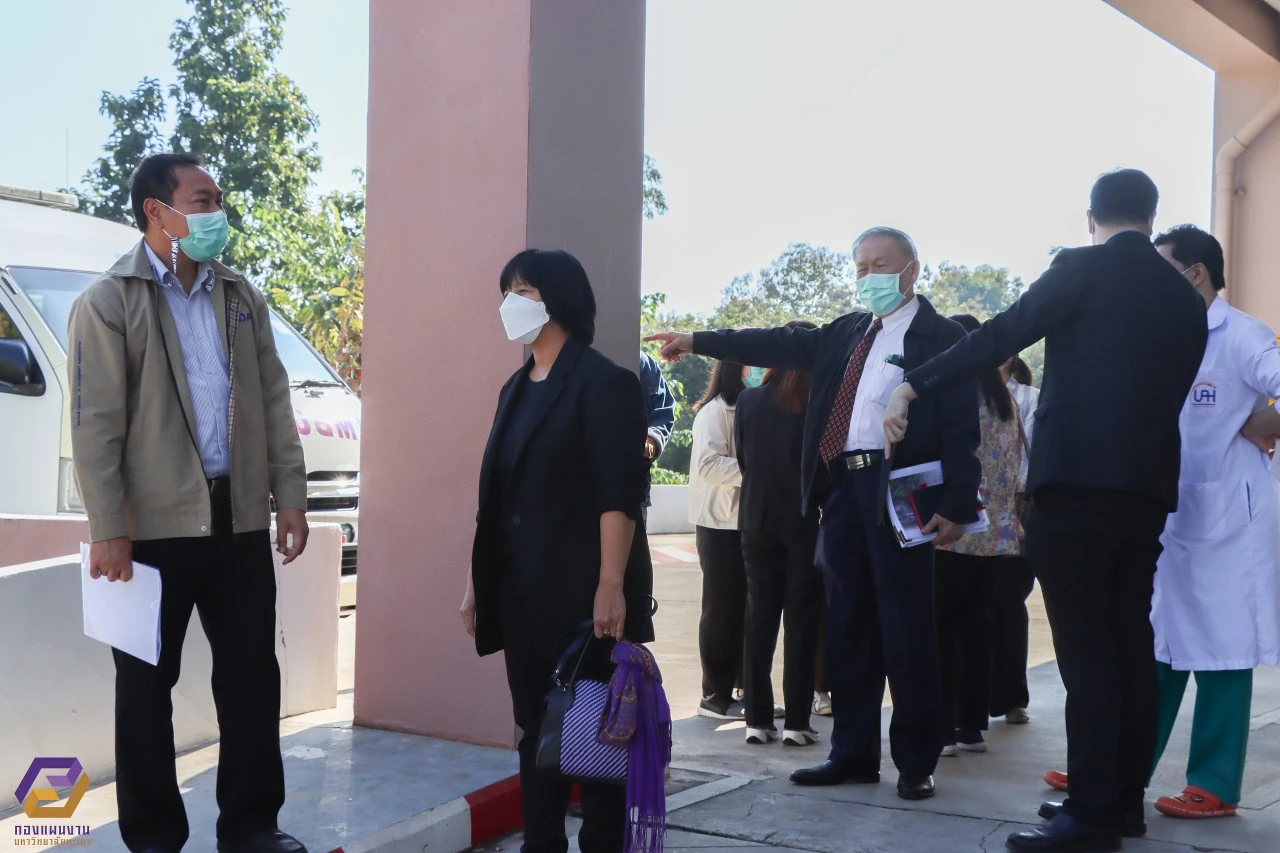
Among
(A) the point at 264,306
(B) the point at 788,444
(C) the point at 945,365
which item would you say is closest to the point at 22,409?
(A) the point at 264,306

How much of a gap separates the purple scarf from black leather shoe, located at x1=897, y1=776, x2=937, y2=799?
150 centimetres

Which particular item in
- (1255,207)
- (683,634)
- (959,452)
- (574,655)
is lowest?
(683,634)

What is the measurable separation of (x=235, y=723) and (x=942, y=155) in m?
54.9

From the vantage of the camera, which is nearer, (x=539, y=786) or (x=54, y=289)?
(x=539, y=786)

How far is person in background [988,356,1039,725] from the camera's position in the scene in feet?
19.9

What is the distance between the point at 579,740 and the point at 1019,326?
184 centimetres

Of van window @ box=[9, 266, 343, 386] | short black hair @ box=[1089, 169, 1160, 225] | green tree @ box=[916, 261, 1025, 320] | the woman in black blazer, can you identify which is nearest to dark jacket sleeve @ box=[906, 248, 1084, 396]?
short black hair @ box=[1089, 169, 1160, 225]

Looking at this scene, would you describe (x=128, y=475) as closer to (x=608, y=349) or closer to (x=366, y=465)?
(x=366, y=465)

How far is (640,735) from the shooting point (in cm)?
326

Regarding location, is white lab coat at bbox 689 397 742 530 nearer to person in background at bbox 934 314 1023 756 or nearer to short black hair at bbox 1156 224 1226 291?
person in background at bbox 934 314 1023 756

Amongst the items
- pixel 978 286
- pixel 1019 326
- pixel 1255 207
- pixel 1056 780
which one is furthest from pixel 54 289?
pixel 978 286

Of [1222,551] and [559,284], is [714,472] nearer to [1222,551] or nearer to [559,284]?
[1222,551]

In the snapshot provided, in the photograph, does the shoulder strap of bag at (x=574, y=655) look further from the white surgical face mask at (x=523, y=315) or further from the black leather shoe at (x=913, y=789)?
the black leather shoe at (x=913, y=789)

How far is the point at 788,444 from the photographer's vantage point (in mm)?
5672
